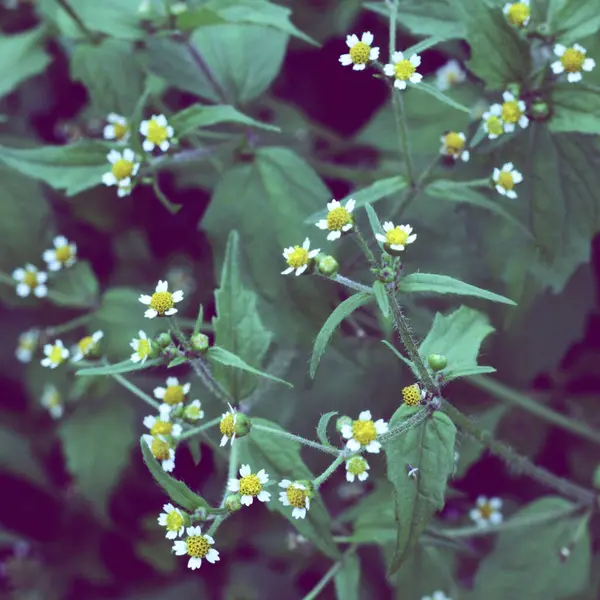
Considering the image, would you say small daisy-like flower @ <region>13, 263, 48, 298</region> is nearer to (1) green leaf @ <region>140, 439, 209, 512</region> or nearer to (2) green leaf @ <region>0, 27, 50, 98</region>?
(2) green leaf @ <region>0, 27, 50, 98</region>

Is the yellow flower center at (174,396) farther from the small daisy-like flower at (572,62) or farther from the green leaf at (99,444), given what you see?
the small daisy-like flower at (572,62)

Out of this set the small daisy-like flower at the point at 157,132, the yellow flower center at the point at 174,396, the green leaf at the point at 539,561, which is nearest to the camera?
the yellow flower center at the point at 174,396

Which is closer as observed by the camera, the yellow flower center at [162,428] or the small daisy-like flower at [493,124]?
the yellow flower center at [162,428]

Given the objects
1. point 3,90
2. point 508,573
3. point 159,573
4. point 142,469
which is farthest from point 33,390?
point 508,573

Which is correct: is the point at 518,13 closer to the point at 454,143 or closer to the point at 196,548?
the point at 454,143

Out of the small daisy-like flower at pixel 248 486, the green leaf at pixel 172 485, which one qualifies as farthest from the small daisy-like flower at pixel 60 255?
the small daisy-like flower at pixel 248 486

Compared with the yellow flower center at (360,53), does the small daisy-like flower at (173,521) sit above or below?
below
